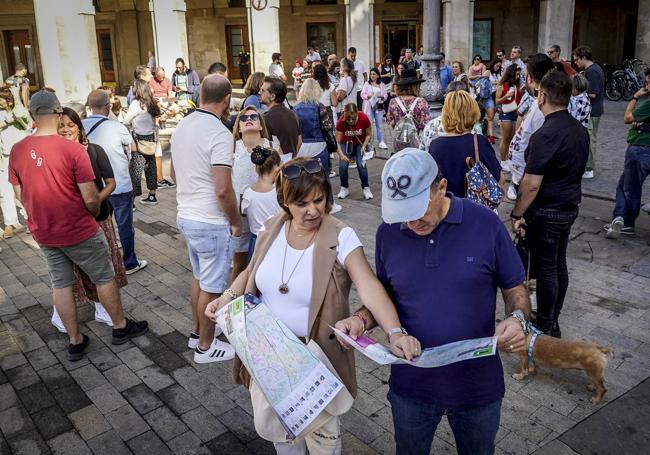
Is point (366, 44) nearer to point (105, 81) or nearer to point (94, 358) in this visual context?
point (105, 81)

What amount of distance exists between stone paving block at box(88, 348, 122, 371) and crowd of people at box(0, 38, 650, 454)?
0.11 meters

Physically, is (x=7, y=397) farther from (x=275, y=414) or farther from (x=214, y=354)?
(x=275, y=414)

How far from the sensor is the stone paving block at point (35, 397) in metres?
4.10

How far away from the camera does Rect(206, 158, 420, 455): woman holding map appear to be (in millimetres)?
2627

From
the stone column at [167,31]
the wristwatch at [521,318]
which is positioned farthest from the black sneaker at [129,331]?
the stone column at [167,31]

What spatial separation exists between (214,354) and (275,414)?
206 centimetres

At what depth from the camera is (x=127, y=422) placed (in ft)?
12.7

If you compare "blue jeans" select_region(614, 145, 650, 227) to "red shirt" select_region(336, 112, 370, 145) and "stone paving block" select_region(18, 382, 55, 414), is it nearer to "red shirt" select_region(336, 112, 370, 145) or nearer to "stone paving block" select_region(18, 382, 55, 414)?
"red shirt" select_region(336, 112, 370, 145)

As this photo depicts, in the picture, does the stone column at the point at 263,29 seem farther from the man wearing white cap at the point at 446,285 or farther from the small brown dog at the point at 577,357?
the man wearing white cap at the point at 446,285

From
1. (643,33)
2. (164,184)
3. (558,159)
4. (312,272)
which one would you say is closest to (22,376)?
(312,272)

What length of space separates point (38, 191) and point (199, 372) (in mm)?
1705

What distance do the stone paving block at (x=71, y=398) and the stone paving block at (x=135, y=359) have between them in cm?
41

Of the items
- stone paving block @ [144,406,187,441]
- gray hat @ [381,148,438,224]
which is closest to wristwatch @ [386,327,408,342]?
gray hat @ [381,148,438,224]

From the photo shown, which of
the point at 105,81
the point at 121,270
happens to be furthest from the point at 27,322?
the point at 105,81
